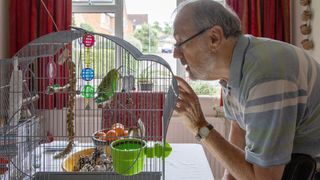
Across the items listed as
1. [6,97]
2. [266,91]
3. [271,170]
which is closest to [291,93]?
[266,91]

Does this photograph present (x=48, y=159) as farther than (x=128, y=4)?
No

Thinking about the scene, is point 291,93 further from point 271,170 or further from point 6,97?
point 6,97

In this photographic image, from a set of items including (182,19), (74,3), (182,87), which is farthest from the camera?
(74,3)

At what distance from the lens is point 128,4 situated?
3.13 m

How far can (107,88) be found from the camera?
4.24 ft

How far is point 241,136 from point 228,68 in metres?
0.40

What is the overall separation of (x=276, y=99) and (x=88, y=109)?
0.81 meters

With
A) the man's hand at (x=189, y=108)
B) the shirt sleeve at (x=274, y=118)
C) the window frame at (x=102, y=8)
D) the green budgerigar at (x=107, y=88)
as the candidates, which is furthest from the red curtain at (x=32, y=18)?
the shirt sleeve at (x=274, y=118)

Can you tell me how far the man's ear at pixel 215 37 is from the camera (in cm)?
105

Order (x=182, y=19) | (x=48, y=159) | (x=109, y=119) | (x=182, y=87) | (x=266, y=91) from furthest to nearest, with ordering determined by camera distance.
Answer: (x=109, y=119) < (x=48, y=159) < (x=182, y=87) < (x=182, y=19) < (x=266, y=91)

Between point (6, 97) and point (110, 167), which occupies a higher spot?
point (6, 97)

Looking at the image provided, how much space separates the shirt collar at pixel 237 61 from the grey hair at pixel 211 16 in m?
0.06

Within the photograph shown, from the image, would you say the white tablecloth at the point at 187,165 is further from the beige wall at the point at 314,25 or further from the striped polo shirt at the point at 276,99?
the beige wall at the point at 314,25

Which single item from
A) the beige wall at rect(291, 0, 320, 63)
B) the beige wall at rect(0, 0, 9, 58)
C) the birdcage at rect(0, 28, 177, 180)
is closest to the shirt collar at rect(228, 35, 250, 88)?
the birdcage at rect(0, 28, 177, 180)
